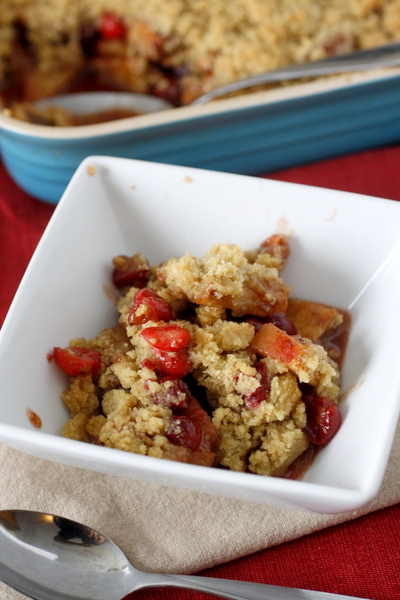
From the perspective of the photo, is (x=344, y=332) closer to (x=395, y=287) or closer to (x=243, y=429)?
(x=395, y=287)

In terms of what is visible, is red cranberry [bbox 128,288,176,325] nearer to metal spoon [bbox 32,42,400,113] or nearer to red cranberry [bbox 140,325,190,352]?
red cranberry [bbox 140,325,190,352]

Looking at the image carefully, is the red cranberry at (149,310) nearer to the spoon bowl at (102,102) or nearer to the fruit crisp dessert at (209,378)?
the fruit crisp dessert at (209,378)

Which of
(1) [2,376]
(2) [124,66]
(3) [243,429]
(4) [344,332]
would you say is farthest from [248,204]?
(2) [124,66]

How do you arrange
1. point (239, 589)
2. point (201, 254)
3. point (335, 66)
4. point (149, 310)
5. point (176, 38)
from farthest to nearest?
point (176, 38), point (335, 66), point (201, 254), point (149, 310), point (239, 589)

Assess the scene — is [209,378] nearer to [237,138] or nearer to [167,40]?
[237,138]

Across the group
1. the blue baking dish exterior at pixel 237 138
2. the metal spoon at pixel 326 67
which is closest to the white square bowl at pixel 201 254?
the blue baking dish exterior at pixel 237 138

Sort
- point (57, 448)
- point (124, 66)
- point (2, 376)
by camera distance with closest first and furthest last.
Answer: point (57, 448) < point (2, 376) < point (124, 66)

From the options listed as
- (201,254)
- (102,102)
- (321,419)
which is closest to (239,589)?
(321,419)
